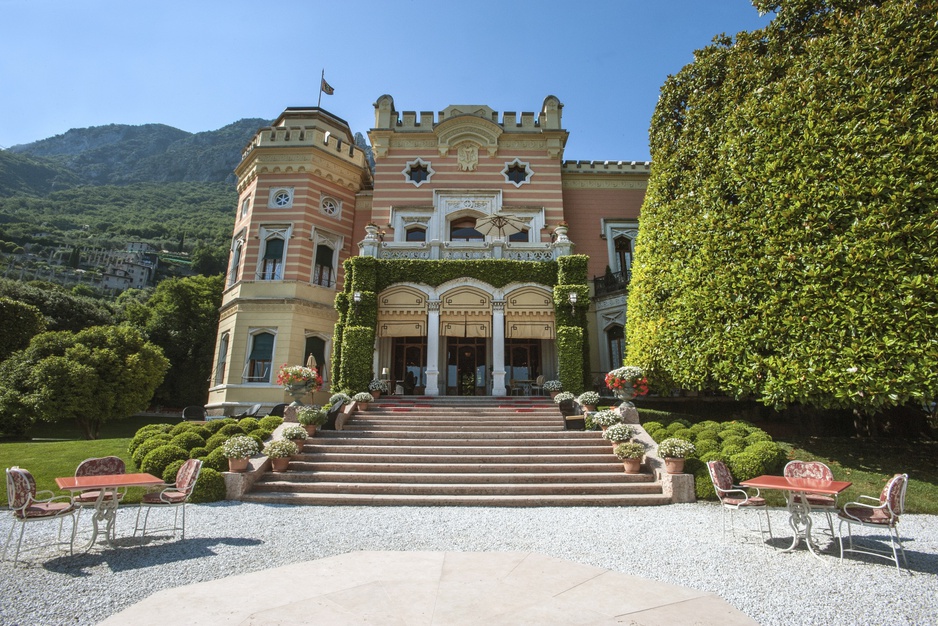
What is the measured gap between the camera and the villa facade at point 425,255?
19.3 m

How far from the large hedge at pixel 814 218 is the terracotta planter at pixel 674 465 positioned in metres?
2.66

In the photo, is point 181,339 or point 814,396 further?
point 181,339

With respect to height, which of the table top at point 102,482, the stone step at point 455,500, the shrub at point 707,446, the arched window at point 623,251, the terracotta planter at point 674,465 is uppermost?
the arched window at point 623,251

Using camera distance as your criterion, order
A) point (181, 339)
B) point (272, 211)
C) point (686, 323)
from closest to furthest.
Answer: point (686, 323) → point (272, 211) → point (181, 339)

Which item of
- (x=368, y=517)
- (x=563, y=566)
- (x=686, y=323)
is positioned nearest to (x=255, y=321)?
(x=368, y=517)

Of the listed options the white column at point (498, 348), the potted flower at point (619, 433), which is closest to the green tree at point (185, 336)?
the white column at point (498, 348)

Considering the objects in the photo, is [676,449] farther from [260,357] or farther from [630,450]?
[260,357]

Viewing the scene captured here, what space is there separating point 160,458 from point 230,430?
191cm

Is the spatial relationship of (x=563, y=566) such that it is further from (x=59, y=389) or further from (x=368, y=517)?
(x=59, y=389)

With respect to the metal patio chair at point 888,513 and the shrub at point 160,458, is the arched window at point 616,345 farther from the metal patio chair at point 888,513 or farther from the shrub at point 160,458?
the shrub at point 160,458

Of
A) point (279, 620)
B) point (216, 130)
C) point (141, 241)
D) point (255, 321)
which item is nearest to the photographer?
point (279, 620)

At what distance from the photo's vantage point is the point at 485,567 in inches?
223

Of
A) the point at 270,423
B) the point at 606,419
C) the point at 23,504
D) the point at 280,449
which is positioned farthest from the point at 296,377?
the point at 606,419

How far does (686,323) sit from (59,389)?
23237mm
